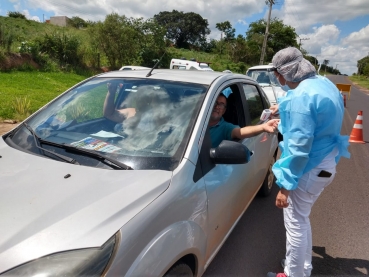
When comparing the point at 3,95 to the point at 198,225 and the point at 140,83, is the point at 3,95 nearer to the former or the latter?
the point at 140,83

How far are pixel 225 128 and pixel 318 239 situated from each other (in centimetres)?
178

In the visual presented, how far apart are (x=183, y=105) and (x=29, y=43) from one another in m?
20.2

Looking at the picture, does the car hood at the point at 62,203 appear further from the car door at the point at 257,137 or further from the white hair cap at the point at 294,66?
the car door at the point at 257,137

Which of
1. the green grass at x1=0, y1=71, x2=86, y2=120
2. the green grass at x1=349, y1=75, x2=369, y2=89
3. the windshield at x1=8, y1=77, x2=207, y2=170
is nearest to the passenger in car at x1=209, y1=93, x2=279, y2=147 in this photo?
the windshield at x1=8, y1=77, x2=207, y2=170

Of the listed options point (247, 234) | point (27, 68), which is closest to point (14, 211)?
point (247, 234)

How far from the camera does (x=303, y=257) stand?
98.8 inches

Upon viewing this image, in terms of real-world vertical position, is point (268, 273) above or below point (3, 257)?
below

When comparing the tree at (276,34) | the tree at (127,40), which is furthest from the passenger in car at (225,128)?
the tree at (276,34)

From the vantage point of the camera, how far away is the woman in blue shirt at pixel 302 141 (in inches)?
81.7

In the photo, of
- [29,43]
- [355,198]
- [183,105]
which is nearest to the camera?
[183,105]

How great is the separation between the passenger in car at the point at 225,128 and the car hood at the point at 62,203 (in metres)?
0.95

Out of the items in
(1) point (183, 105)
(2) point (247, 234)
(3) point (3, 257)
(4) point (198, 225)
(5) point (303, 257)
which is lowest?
(2) point (247, 234)

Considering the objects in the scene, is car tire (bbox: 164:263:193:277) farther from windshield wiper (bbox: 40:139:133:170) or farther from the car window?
the car window

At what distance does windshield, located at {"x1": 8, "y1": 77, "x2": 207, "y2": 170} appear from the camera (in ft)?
6.77
